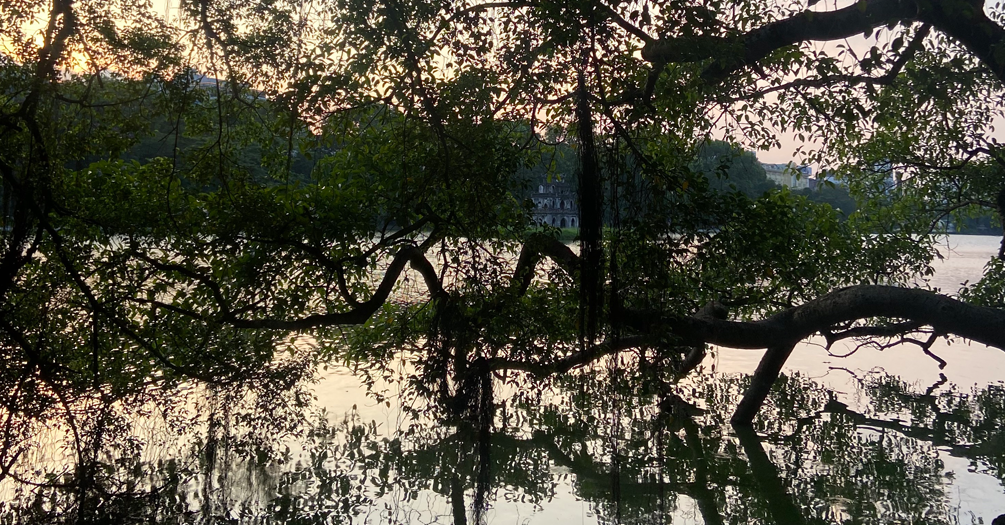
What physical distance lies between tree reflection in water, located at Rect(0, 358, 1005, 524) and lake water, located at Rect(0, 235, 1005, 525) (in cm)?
2

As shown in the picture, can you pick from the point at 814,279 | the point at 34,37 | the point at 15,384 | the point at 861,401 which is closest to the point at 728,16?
the point at 814,279

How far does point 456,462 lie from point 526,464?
72 centimetres

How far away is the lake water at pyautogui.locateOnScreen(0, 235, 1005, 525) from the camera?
631cm

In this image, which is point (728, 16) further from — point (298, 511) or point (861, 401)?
point (861, 401)

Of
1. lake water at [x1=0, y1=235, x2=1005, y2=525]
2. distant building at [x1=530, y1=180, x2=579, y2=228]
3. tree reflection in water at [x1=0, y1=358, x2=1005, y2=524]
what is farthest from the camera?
distant building at [x1=530, y1=180, x2=579, y2=228]

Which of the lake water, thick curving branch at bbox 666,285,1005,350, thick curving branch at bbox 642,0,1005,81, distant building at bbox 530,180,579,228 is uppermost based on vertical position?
thick curving branch at bbox 642,0,1005,81

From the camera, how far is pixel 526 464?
308 inches

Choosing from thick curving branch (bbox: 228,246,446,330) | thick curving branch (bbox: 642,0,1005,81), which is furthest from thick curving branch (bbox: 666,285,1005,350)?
thick curving branch (bbox: 228,246,446,330)

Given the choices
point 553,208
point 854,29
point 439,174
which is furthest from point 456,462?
point 854,29

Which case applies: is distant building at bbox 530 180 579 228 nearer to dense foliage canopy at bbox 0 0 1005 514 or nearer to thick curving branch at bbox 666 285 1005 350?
dense foliage canopy at bbox 0 0 1005 514

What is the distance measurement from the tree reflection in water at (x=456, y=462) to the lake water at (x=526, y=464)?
2 centimetres

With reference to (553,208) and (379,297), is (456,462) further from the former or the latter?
(553,208)

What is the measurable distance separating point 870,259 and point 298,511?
20.6ft

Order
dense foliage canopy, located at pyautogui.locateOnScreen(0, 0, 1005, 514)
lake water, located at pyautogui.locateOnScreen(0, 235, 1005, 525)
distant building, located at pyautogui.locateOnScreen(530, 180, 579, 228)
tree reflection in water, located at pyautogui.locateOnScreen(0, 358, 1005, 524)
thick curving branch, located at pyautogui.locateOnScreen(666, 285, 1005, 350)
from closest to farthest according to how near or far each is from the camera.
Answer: dense foliage canopy, located at pyautogui.locateOnScreen(0, 0, 1005, 514) < thick curving branch, located at pyautogui.locateOnScreen(666, 285, 1005, 350) < tree reflection in water, located at pyautogui.locateOnScreen(0, 358, 1005, 524) < lake water, located at pyautogui.locateOnScreen(0, 235, 1005, 525) < distant building, located at pyautogui.locateOnScreen(530, 180, 579, 228)
